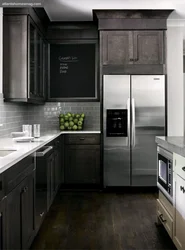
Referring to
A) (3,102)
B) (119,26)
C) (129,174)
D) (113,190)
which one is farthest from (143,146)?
(3,102)

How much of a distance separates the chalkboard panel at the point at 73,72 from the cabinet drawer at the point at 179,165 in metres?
3.00

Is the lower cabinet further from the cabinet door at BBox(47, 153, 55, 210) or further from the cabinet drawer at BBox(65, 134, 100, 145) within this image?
the cabinet drawer at BBox(65, 134, 100, 145)

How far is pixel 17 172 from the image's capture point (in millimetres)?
2453

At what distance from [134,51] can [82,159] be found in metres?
1.79

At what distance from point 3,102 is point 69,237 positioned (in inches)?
71.4

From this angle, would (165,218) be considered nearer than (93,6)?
Yes

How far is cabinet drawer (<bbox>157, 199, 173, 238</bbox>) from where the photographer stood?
314 cm

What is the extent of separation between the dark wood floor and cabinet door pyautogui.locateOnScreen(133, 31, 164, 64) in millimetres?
1992

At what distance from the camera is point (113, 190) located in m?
5.42

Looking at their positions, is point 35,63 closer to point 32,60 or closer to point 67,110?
point 32,60

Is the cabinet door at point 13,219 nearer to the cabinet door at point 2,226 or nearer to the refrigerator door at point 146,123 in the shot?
the cabinet door at point 2,226

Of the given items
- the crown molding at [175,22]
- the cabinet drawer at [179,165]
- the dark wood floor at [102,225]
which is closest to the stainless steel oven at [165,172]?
the cabinet drawer at [179,165]

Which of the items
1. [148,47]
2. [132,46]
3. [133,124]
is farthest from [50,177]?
[148,47]

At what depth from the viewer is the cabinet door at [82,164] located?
5.43m
